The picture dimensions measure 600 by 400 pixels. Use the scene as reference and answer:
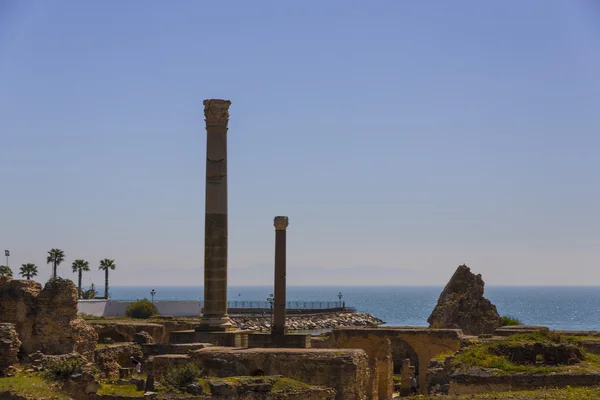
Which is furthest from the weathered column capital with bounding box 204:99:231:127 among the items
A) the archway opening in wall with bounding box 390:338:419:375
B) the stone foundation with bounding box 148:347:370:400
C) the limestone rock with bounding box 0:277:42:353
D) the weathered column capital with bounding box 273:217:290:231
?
the archway opening in wall with bounding box 390:338:419:375

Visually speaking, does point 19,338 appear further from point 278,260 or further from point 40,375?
point 278,260

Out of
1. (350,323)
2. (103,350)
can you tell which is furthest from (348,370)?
(350,323)

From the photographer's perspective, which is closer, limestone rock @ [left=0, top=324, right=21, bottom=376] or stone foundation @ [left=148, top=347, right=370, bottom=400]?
limestone rock @ [left=0, top=324, right=21, bottom=376]

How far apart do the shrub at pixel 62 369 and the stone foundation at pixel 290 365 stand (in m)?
2.81

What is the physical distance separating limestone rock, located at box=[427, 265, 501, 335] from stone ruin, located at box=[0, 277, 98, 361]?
25.2 m

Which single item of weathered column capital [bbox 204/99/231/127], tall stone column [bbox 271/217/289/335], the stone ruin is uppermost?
weathered column capital [bbox 204/99/231/127]

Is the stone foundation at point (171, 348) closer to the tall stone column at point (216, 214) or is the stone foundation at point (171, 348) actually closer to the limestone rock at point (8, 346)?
the tall stone column at point (216, 214)

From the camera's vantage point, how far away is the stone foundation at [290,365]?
90.5 feet

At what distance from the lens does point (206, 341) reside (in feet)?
107

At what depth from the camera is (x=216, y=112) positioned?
34062 millimetres

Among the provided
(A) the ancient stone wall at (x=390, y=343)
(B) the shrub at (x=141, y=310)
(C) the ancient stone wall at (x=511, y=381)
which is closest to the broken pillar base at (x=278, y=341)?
(A) the ancient stone wall at (x=390, y=343)

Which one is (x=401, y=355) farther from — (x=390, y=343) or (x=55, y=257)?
(x=55, y=257)

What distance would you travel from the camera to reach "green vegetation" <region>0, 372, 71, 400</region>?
2328 cm

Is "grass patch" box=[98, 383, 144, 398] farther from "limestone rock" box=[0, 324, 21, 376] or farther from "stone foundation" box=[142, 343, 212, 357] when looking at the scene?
"stone foundation" box=[142, 343, 212, 357]
